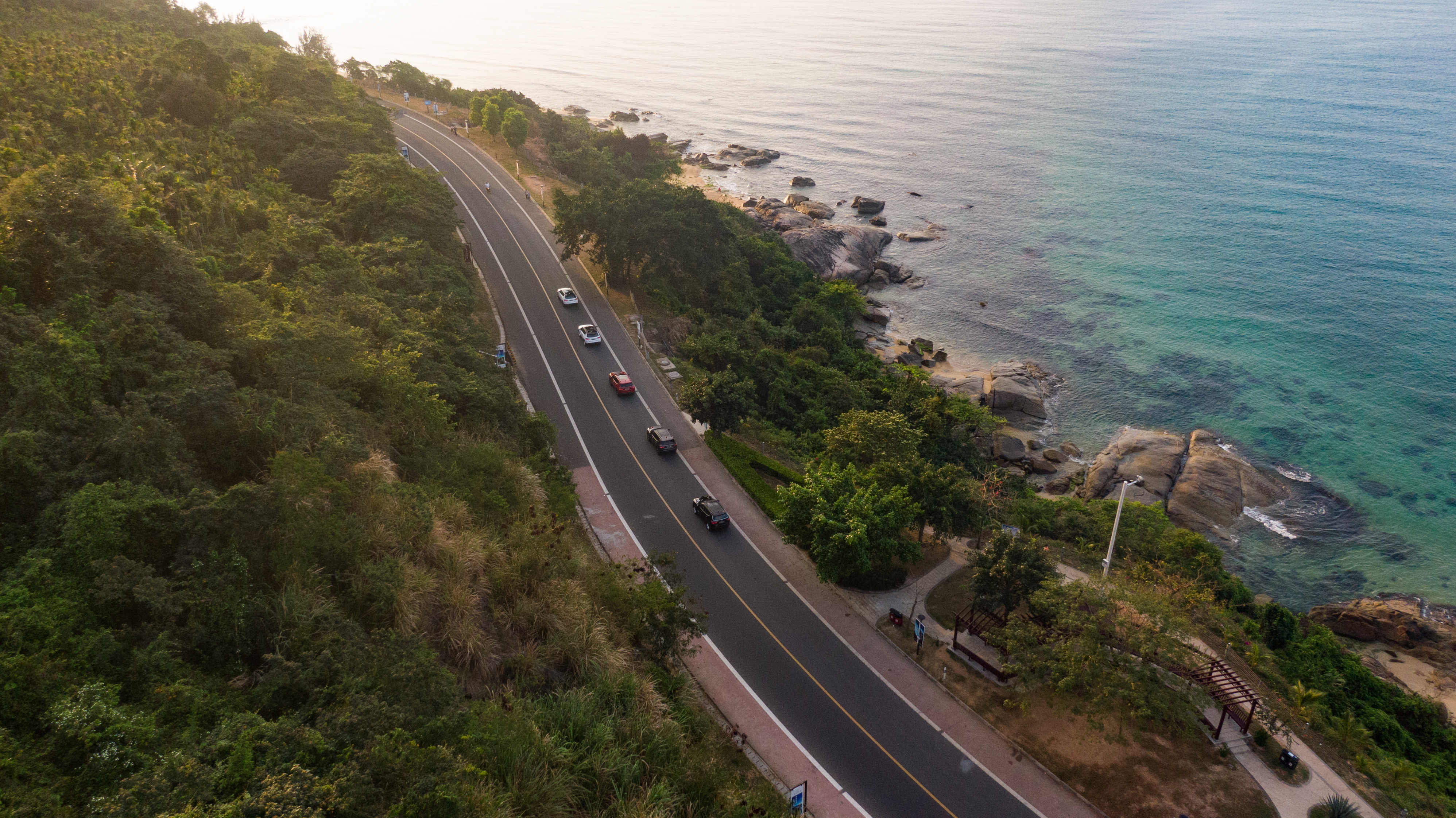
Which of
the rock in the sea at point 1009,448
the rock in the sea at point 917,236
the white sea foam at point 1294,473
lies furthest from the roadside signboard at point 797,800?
the rock in the sea at point 917,236

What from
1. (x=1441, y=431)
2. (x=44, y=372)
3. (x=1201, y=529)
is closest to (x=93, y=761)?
(x=44, y=372)

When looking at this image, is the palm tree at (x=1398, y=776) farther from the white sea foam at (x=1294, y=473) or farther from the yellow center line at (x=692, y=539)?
the white sea foam at (x=1294, y=473)

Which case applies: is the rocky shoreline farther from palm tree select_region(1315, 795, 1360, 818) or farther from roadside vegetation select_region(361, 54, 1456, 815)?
palm tree select_region(1315, 795, 1360, 818)

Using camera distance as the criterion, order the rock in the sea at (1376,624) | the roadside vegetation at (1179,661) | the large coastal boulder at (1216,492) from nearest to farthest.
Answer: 1. the roadside vegetation at (1179,661)
2. the rock in the sea at (1376,624)
3. the large coastal boulder at (1216,492)

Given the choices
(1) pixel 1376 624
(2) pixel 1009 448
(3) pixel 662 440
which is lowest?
(1) pixel 1376 624

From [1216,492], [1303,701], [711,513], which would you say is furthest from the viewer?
[1216,492]

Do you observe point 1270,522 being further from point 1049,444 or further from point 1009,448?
point 1009,448

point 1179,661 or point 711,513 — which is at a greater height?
point 1179,661

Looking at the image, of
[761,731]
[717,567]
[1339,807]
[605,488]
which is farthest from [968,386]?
[761,731]
